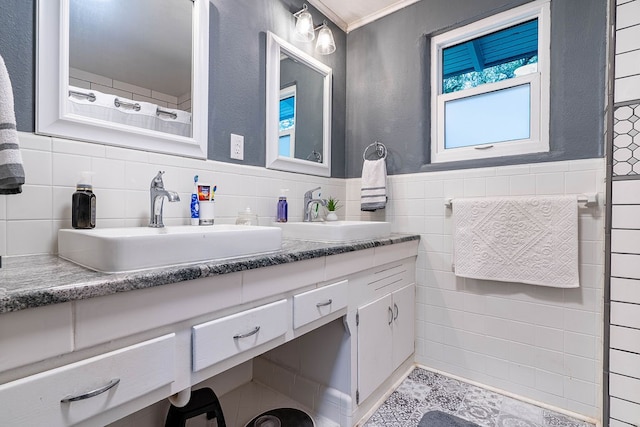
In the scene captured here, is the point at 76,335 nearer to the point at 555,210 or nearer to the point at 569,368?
the point at 555,210

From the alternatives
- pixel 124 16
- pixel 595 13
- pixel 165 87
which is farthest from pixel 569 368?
pixel 124 16

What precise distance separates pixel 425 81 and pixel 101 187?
1.79 meters

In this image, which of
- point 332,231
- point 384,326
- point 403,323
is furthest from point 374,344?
point 332,231

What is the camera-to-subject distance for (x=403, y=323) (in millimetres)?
1709

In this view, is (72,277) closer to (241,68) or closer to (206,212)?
(206,212)

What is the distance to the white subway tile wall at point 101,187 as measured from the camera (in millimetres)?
930

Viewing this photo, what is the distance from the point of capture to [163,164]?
1.24 m

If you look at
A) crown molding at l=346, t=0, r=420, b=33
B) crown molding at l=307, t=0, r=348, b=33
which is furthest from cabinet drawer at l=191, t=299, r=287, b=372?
crown molding at l=346, t=0, r=420, b=33

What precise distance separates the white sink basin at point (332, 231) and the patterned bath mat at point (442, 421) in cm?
85

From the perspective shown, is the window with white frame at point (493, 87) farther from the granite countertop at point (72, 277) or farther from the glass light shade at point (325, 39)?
the granite countertop at point (72, 277)

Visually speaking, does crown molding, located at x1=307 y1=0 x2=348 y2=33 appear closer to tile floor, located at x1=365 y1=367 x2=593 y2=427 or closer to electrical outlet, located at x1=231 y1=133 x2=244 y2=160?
electrical outlet, located at x1=231 y1=133 x2=244 y2=160

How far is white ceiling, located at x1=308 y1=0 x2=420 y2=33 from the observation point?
1954 millimetres

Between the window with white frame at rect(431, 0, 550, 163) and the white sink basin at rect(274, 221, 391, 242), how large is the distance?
0.70m

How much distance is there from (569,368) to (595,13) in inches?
65.1
